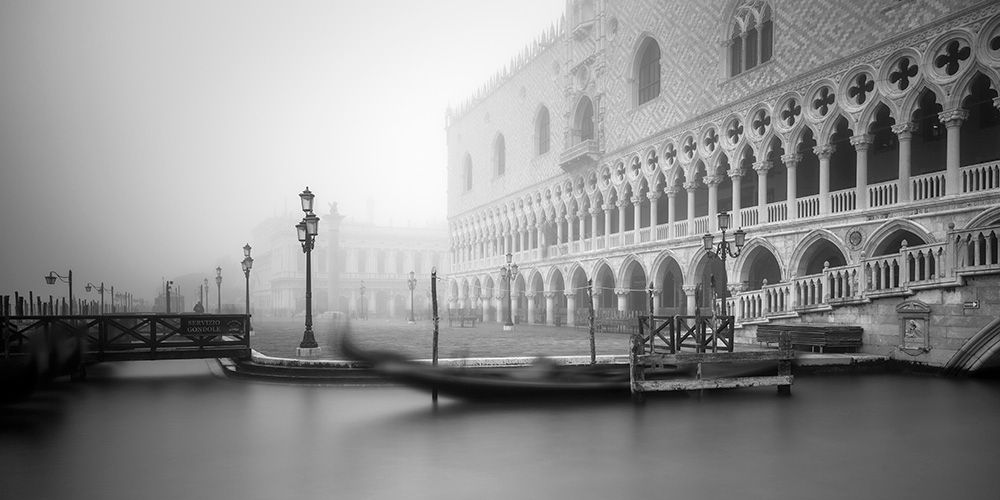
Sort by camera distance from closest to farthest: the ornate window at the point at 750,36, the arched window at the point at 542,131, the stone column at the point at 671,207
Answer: the ornate window at the point at 750,36 → the stone column at the point at 671,207 → the arched window at the point at 542,131

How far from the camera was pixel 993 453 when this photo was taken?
6168 millimetres

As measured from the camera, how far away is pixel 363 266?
65.7 metres

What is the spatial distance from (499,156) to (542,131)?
19.0 feet

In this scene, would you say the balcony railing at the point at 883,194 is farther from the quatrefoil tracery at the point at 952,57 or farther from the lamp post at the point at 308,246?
the lamp post at the point at 308,246

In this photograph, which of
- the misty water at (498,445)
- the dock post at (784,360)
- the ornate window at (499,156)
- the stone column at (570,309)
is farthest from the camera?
the ornate window at (499,156)

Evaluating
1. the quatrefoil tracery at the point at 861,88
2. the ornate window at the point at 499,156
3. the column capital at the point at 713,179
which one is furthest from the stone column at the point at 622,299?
the ornate window at the point at 499,156

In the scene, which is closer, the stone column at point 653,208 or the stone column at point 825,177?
the stone column at point 825,177

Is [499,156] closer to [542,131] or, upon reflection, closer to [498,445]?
[542,131]

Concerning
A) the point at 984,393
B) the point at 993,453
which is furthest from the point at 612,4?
the point at 993,453

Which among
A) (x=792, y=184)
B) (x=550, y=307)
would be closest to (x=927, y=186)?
(x=792, y=184)

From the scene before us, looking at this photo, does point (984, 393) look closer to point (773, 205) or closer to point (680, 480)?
point (680, 480)

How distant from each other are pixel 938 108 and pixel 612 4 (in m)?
13.5

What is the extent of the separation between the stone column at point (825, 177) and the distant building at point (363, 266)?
159 ft

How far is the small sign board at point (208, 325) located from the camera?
479 inches
